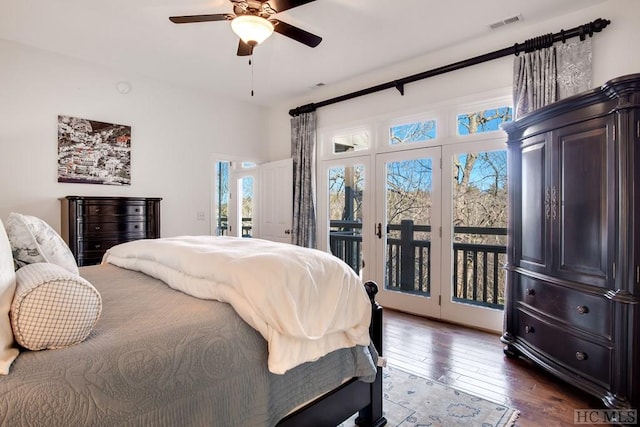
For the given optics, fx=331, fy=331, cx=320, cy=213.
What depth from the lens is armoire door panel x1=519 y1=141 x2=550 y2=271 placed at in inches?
93.0

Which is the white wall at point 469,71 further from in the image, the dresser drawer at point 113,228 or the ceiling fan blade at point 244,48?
the dresser drawer at point 113,228

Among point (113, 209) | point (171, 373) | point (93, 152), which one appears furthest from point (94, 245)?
point (171, 373)

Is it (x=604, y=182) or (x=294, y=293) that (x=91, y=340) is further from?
(x=604, y=182)

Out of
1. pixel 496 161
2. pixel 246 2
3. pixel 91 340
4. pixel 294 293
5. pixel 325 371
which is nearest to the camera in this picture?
pixel 91 340

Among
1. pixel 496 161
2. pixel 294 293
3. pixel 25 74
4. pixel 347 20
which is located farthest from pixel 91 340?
pixel 25 74

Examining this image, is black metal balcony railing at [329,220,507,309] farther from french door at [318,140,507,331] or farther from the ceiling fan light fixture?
the ceiling fan light fixture

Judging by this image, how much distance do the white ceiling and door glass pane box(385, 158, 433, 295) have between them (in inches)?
51.3

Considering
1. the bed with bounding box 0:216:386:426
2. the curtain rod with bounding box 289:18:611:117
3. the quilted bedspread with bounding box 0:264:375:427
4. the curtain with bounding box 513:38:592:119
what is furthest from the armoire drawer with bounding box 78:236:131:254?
the curtain with bounding box 513:38:592:119

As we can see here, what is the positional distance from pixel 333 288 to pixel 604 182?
1.76 m

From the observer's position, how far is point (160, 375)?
953mm

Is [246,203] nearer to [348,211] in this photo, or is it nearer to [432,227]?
[348,211]

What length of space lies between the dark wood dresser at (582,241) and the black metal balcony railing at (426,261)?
75cm

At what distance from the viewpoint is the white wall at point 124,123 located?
334 centimetres

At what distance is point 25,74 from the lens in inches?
134
